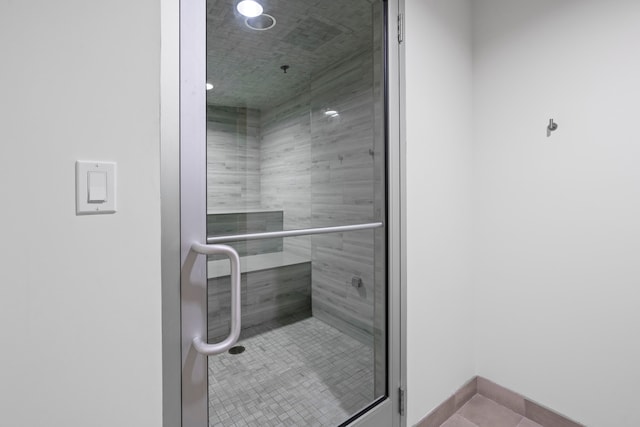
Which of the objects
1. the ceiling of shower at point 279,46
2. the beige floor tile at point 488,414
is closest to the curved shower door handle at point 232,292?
the ceiling of shower at point 279,46

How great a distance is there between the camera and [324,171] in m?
1.24

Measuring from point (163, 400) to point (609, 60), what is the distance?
2.20 meters

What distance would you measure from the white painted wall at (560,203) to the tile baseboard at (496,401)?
0.15ft

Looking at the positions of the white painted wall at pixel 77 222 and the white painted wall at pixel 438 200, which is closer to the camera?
the white painted wall at pixel 77 222

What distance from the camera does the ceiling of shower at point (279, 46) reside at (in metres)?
0.91

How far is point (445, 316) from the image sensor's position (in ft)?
5.36

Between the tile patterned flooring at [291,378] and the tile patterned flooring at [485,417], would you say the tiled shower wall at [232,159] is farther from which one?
the tile patterned flooring at [485,417]

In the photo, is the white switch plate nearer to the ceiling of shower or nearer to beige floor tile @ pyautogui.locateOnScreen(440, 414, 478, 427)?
the ceiling of shower

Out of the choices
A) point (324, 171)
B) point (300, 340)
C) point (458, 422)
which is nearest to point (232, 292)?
point (300, 340)

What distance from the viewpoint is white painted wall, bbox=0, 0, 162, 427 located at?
60 cm

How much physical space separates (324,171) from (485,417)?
1629 mm

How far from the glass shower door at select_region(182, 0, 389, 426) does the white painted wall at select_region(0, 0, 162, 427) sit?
0.12 m

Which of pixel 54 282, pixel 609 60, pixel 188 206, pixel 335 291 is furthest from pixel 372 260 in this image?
pixel 609 60

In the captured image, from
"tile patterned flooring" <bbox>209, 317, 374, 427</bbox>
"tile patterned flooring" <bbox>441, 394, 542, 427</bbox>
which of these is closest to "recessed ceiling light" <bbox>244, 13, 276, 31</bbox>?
"tile patterned flooring" <bbox>209, 317, 374, 427</bbox>
